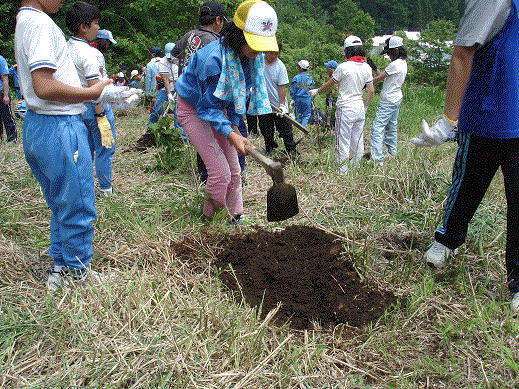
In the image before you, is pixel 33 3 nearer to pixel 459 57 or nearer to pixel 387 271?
pixel 459 57

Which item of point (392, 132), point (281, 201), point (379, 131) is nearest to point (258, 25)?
point (281, 201)

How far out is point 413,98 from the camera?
1159cm

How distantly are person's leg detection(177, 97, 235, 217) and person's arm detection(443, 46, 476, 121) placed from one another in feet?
4.93

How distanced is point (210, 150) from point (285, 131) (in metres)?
3.03

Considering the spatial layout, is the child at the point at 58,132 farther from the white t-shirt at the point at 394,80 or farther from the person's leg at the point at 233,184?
the white t-shirt at the point at 394,80

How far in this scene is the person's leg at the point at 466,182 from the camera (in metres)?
2.44

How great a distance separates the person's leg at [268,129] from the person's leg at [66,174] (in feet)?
12.6

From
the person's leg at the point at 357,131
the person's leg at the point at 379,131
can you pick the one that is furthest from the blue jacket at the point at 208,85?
the person's leg at the point at 379,131

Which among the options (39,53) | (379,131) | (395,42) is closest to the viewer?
(39,53)

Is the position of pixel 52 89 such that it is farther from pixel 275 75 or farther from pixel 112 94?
pixel 275 75

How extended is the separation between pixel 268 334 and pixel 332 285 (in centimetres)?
58

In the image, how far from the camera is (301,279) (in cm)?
266

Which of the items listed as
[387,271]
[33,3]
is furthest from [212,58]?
[387,271]

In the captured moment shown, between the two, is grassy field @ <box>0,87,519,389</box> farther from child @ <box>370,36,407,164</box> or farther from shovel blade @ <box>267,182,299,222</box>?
child @ <box>370,36,407,164</box>
